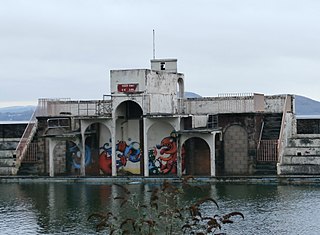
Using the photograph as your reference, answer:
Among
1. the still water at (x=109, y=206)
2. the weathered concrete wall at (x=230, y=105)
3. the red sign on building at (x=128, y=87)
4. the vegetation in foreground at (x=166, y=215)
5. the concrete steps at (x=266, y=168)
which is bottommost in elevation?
the still water at (x=109, y=206)

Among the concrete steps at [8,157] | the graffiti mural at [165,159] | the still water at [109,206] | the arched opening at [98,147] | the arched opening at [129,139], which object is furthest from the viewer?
the arched opening at [98,147]

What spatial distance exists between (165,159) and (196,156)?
6.64 ft

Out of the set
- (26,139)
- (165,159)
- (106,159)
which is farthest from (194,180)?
(26,139)

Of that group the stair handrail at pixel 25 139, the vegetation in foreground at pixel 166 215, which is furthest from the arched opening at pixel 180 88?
the vegetation in foreground at pixel 166 215

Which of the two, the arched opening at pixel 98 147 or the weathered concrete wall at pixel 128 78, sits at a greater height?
the weathered concrete wall at pixel 128 78

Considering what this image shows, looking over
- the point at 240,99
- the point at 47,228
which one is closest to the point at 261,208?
the point at 47,228

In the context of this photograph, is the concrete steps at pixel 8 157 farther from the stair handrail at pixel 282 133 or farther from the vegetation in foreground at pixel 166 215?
the vegetation in foreground at pixel 166 215

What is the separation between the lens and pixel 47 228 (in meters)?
30.2

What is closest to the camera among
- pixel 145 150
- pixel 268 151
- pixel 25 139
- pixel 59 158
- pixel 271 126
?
pixel 268 151

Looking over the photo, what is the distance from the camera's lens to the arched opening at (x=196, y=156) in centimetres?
4981

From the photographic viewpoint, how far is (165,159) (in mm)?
50188

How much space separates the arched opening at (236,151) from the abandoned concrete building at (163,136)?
0.06 m

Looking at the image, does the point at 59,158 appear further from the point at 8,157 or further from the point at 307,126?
the point at 307,126

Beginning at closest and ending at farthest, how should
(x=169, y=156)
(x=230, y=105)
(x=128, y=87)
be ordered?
1. (x=128, y=87)
2. (x=169, y=156)
3. (x=230, y=105)
